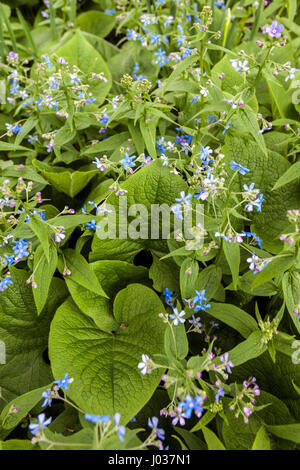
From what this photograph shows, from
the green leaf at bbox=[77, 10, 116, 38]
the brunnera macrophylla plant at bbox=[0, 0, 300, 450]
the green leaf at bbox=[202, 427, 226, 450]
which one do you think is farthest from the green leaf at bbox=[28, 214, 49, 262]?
the green leaf at bbox=[77, 10, 116, 38]

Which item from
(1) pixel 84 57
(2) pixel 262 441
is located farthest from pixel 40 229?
(1) pixel 84 57

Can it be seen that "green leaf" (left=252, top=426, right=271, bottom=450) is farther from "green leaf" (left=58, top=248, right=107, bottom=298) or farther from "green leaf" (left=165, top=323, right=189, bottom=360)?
"green leaf" (left=58, top=248, right=107, bottom=298)

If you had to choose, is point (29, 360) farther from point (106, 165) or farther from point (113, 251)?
point (106, 165)

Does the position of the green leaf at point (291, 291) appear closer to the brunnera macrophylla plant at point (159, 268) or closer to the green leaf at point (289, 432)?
the brunnera macrophylla plant at point (159, 268)

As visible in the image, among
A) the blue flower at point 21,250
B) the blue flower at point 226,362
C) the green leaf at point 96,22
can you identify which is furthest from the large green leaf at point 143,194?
the green leaf at point 96,22

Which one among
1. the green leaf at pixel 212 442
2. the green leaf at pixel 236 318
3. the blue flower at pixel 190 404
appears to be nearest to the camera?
the blue flower at pixel 190 404
